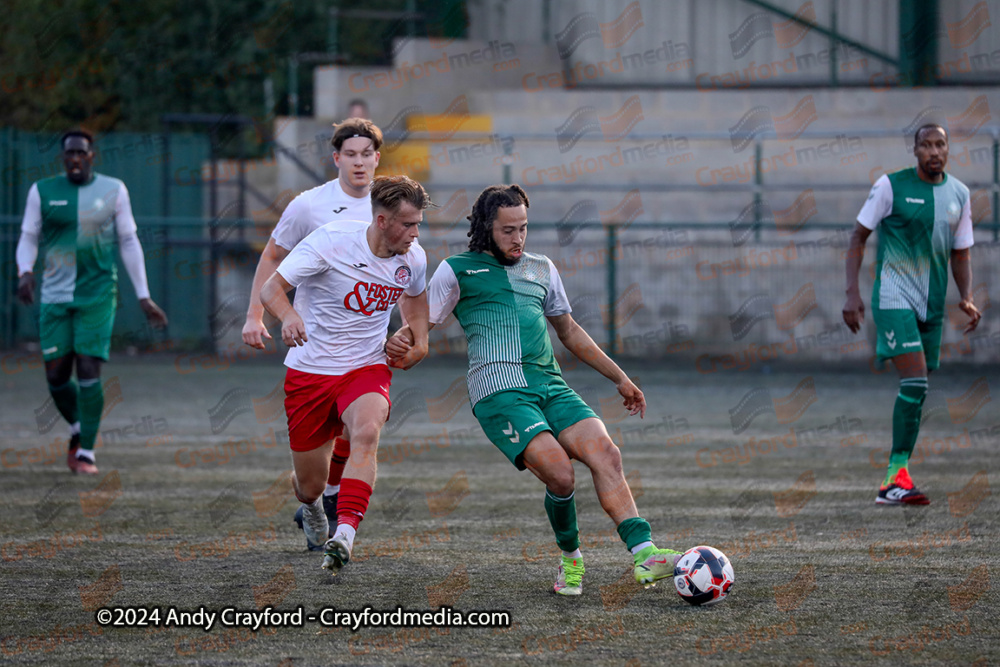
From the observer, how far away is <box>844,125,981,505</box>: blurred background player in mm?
8422

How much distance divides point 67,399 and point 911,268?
6.24m

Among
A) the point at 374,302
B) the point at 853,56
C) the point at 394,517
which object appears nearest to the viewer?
the point at 374,302

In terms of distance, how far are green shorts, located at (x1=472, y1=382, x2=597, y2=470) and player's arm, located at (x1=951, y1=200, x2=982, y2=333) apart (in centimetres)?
383

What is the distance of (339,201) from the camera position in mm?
7105

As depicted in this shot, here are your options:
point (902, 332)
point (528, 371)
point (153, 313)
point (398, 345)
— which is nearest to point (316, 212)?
point (398, 345)

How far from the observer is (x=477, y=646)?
4.86 meters

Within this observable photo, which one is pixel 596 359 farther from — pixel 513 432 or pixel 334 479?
pixel 334 479

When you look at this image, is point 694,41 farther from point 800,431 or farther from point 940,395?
point 800,431

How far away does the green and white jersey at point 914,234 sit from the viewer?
8484 millimetres

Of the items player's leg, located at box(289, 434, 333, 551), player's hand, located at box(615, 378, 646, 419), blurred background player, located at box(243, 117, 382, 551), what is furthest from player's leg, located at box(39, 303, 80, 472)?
player's hand, located at box(615, 378, 646, 419)

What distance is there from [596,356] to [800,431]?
6785 mm

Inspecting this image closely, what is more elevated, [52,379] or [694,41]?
[694,41]

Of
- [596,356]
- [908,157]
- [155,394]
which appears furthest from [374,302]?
[908,157]

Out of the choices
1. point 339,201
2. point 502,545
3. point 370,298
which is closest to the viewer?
point 370,298
